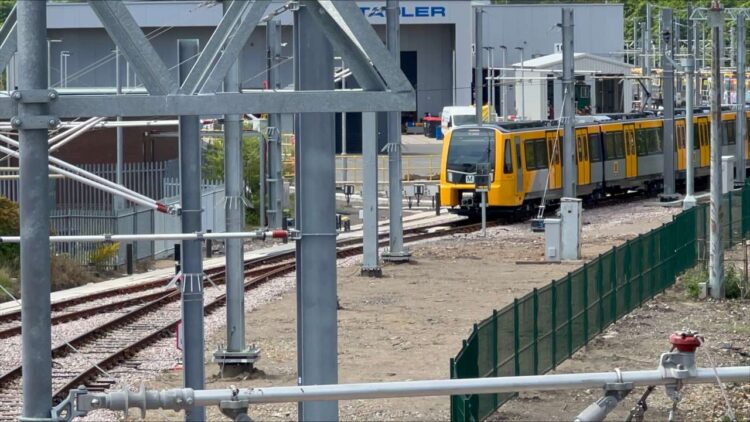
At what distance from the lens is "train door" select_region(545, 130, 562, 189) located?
3634 cm

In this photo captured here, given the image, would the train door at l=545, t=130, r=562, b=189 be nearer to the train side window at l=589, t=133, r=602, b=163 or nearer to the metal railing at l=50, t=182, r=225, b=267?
the train side window at l=589, t=133, r=602, b=163

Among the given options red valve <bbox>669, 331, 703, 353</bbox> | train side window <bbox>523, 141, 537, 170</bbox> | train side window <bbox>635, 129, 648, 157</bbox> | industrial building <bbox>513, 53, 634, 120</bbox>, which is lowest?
red valve <bbox>669, 331, 703, 353</bbox>

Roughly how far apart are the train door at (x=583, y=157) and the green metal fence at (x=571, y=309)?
1171 centimetres

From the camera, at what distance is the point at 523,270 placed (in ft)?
87.1

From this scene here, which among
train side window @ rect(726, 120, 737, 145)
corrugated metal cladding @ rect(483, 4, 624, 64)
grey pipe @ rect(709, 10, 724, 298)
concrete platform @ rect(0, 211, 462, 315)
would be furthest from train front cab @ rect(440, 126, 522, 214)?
corrugated metal cladding @ rect(483, 4, 624, 64)

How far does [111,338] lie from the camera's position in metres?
18.7

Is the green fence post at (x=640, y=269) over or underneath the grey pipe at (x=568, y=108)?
underneath

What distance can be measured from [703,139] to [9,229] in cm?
2630

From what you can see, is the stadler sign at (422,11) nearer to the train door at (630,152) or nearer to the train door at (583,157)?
the train door at (630,152)

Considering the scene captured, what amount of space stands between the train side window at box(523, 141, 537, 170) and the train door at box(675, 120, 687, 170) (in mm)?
9684

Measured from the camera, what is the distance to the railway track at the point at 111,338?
15203mm

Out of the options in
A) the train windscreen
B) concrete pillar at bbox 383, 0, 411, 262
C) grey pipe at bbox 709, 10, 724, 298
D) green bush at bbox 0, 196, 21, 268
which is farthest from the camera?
the train windscreen

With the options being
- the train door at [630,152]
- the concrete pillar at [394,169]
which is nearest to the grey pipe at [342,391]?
the concrete pillar at [394,169]

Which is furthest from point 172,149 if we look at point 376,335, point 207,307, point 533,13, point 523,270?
point 533,13
